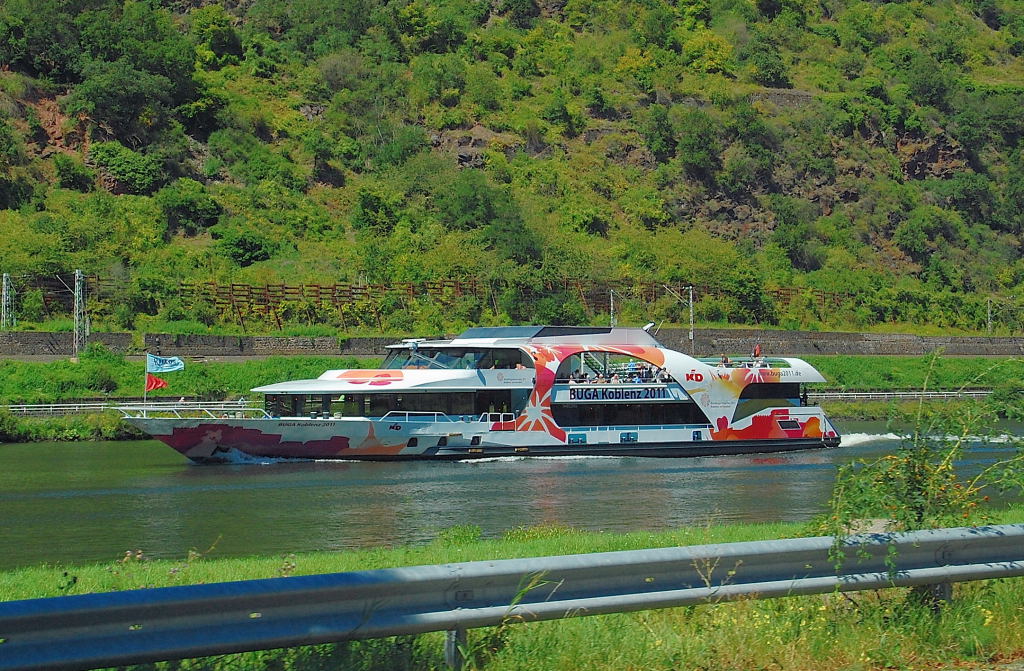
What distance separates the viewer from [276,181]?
7162cm

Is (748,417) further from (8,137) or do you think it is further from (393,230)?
(8,137)

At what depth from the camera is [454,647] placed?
6.53m

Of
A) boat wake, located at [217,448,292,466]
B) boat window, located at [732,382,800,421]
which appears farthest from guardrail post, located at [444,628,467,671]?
boat window, located at [732,382,800,421]

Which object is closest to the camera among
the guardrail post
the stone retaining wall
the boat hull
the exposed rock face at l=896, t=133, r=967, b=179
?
the guardrail post

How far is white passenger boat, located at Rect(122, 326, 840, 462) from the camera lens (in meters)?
30.8

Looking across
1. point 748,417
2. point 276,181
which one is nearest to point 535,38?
point 276,181

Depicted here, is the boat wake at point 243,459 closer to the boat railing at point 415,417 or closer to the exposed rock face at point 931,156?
the boat railing at point 415,417

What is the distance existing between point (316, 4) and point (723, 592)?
94989 millimetres

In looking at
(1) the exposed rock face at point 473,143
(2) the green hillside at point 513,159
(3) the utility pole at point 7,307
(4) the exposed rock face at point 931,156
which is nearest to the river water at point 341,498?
(3) the utility pole at point 7,307

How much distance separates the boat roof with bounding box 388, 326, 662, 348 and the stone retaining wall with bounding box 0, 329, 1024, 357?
12003 millimetres

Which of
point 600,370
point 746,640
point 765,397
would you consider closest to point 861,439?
point 765,397

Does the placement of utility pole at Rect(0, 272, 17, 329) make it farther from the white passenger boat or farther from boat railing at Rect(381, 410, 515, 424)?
boat railing at Rect(381, 410, 515, 424)

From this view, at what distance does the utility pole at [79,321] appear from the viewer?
4841cm

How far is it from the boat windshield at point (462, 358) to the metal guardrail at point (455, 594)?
24.8 m
